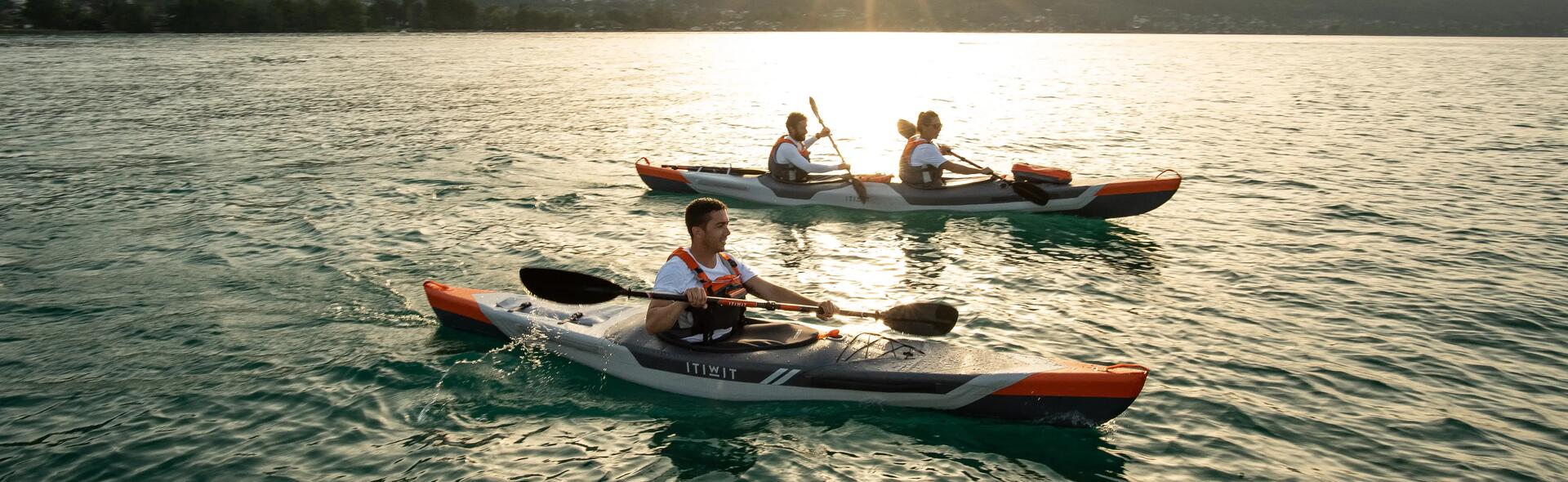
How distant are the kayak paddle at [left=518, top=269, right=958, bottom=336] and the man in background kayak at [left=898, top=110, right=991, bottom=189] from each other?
7582mm

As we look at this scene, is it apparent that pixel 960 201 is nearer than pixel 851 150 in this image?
Yes

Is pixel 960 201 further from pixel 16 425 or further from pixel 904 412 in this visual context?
pixel 16 425

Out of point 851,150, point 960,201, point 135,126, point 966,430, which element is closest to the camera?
point 966,430

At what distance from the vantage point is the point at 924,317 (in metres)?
8.34

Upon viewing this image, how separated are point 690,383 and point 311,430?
316cm

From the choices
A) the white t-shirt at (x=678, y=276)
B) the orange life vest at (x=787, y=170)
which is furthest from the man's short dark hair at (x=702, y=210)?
the orange life vest at (x=787, y=170)

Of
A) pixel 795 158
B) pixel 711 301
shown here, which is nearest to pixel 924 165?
pixel 795 158

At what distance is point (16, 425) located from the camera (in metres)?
8.02

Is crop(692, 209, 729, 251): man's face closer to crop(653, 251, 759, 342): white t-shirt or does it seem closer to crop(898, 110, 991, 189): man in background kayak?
crop(653, 251, 759, 342): white t-shirt

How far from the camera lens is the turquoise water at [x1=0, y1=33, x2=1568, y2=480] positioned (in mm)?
7617

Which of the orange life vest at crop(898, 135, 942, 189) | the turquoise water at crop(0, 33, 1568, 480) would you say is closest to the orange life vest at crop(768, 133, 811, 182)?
the turquoise water at crop(0, 33, 1568, 480)

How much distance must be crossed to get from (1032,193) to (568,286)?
29.3 ft

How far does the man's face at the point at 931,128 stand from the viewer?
15.3m

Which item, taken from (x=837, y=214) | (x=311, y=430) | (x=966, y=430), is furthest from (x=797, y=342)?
(x=837, y=214)
